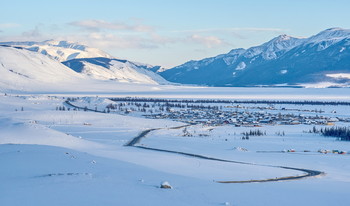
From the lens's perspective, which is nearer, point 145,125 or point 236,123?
point 145,125

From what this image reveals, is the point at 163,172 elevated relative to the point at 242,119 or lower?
elevated

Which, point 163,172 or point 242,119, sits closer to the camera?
point 163,172

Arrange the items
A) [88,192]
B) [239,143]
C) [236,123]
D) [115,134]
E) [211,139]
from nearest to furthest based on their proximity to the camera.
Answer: [88,192] < [239,143] < [211,139] < [115,134] < [236,123]

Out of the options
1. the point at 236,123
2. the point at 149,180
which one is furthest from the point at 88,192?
the point at 236,123

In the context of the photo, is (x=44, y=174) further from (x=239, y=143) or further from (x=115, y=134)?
(x=115, y=134)

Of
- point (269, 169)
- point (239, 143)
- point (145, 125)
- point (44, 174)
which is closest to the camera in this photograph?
point (44, 174)

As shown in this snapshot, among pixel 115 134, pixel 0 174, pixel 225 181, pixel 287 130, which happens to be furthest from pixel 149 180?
pixel 287 130

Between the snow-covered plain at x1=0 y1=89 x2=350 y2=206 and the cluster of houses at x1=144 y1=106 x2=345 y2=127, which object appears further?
the cluster of houses at x1=144 y1=106 x2=345 y2=127

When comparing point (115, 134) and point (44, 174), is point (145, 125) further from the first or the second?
point (44, 174)

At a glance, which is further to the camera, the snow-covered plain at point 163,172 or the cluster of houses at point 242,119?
the cluster of houses at point 242,119
